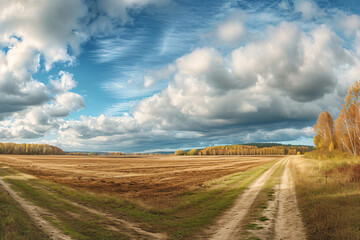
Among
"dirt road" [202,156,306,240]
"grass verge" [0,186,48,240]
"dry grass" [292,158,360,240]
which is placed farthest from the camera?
"dirt road" [202,156,306,240]

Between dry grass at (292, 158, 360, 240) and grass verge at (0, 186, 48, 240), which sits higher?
dry grass at (292, 158, 360, 240)

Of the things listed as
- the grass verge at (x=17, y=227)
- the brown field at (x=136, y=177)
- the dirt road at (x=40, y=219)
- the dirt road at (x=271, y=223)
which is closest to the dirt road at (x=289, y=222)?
the dirt road at (x=271, y=223)

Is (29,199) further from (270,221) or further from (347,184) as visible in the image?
(347,184)

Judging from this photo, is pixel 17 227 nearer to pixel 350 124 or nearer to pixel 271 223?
pixel 271 223

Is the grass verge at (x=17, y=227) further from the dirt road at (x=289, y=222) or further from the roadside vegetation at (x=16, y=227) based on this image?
the dirt road at (x=289, y=222)

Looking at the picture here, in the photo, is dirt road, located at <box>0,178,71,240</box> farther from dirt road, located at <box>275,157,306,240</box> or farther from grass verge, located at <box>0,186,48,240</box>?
dirt road, located at <box>275,157,306,240</box>

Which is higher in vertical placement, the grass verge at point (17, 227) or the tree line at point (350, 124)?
Answer: the tree line at point (350, 124)

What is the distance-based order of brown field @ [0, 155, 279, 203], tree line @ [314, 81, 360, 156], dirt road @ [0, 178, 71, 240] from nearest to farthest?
dirt road @ [0, 178, 71, 240] < brown field @ [0, 155, 279, 203] < tree line @ [314, 81, 360, 156]

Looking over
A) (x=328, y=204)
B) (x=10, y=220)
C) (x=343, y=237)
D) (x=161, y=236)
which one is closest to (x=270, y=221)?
(x=343, y=237)

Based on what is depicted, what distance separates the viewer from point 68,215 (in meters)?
14.9

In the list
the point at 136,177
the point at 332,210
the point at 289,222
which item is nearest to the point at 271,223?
the point at 289,222

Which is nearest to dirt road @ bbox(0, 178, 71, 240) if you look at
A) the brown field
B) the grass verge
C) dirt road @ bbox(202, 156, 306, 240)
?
the grass verge

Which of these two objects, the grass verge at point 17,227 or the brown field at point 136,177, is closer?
the grass verge at point 17,227

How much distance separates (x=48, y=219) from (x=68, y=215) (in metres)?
1.41
